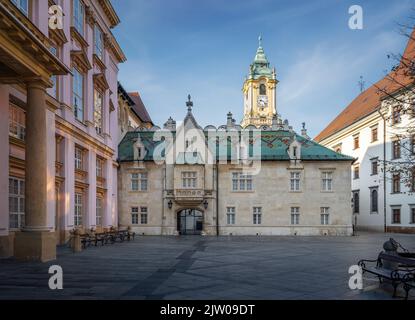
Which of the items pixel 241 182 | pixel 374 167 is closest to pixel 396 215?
pixel 374 167

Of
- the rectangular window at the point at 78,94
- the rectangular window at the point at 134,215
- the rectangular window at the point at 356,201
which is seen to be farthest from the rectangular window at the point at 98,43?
the rectangular window at the point at 356,201

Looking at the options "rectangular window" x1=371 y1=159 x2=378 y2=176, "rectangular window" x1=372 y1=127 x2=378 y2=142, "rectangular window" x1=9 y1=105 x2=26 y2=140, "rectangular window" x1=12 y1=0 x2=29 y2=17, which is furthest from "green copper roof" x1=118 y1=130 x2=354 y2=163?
"rectangular window" x1=12 y1=0 x2=29 y2=17

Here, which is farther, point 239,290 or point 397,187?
point 397,187

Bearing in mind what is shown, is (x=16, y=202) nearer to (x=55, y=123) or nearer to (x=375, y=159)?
(x=55, y=123)

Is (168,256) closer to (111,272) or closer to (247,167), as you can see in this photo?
(111,272)

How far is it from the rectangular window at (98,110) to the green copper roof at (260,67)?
6952 cm

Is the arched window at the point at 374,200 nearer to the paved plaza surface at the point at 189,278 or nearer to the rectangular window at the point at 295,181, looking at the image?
the rectangular window at the point at 295,181

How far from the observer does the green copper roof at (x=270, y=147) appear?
38.8 meters

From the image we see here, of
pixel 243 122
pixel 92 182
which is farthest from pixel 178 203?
pixel 243 122

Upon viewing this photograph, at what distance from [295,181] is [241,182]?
5.04m

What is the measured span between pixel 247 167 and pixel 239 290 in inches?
1114

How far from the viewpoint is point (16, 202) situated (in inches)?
772

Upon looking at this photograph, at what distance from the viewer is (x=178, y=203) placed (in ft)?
126

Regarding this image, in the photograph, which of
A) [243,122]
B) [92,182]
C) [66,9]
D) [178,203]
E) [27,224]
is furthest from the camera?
[243,122]
